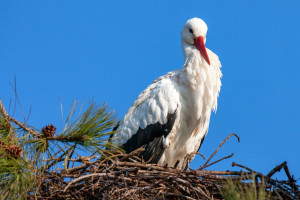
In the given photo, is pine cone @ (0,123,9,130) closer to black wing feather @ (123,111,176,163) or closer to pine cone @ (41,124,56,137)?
pine cone @ (41,124,56,137)

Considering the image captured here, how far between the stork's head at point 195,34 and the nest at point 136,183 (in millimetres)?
1952

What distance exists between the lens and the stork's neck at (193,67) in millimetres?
6051

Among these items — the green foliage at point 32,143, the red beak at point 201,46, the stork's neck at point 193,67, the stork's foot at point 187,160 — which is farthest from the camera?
the red beak at point 201,46

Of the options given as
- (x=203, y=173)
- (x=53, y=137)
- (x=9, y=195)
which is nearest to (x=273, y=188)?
(x=203, y=173)

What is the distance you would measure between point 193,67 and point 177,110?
563 mm

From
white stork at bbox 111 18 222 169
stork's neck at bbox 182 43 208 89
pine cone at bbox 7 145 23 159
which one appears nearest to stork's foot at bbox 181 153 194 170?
white stork at bbox 111 18 222 169

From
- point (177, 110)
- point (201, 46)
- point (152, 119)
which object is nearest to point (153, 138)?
point (152, 119)

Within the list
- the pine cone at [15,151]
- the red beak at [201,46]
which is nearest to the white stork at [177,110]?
the red beak at [201,46]

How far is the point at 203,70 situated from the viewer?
6.10m

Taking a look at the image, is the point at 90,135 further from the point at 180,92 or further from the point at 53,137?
the point at 180,92

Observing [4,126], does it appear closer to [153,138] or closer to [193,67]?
[153,138]

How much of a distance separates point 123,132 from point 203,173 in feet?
5.49

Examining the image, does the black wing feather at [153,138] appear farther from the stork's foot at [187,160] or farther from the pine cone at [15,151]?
the pine cone at [15,151]

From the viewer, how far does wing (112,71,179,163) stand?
5.96 meters
